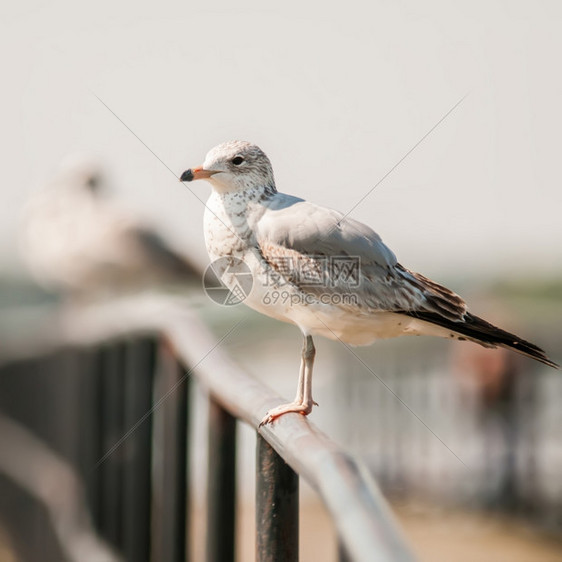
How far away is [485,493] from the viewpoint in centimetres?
773

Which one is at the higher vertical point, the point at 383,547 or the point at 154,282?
the point at 154,282

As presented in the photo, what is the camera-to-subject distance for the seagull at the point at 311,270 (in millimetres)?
2336

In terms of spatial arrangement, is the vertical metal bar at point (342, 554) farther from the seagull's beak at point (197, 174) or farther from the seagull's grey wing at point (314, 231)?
the seagull's grey wing at point (314, 231)

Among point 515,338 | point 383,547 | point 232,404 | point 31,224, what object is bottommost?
point 383,547

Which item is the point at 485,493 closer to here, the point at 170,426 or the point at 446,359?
the point at 446,359

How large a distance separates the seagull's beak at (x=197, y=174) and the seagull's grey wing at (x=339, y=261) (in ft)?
0.66

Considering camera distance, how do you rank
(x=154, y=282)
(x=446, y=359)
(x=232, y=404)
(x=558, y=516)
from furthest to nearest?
(x=446, y=359)
(x=558, y=516)
(x=154, y=282)
(x=232, y=404)

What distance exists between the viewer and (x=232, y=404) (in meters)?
2.19

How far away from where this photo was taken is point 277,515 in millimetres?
1858

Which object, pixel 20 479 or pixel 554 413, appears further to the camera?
pixel 554 413

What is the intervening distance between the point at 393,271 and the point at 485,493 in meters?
5.59

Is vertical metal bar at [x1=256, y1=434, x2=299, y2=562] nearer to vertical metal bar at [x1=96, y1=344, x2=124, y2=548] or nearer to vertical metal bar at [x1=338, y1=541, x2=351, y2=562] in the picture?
vertical metal bar at [x1=338, y1=541, x2=351, y2=562]

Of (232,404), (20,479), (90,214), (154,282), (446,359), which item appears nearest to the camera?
(232,404)

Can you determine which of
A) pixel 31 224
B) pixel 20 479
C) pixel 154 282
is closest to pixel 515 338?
pixel 20 479
